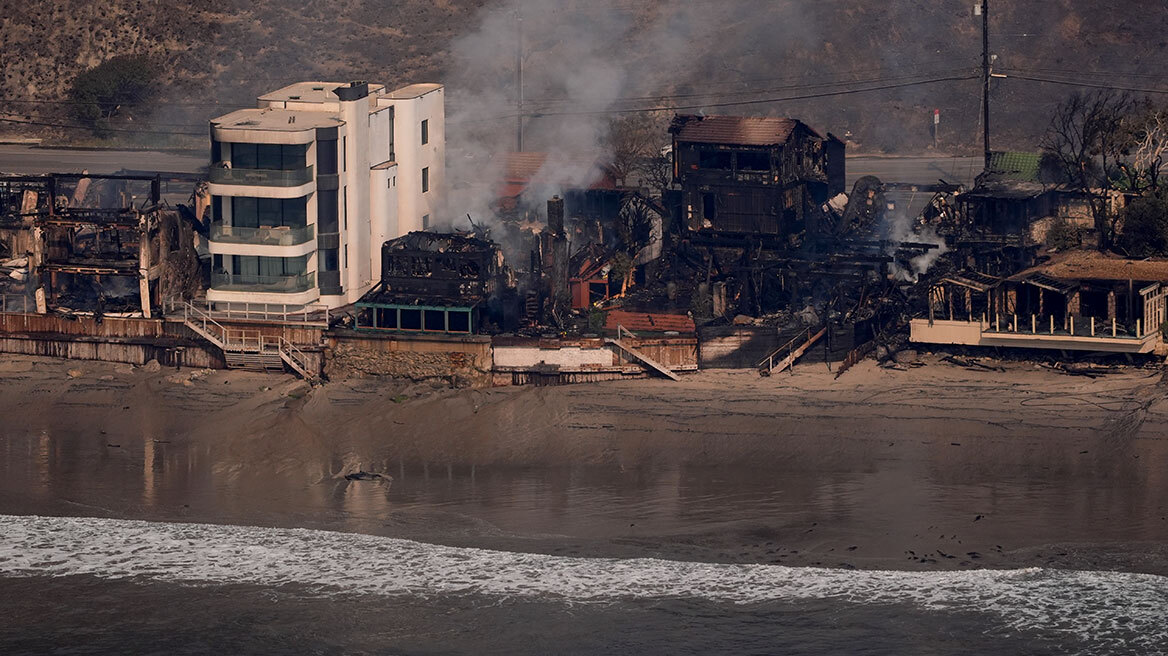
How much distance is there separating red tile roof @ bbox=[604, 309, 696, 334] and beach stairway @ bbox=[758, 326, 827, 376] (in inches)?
121

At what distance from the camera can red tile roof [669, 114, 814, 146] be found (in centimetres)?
8619

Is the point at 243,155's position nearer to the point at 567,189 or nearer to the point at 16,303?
the point at 16,303

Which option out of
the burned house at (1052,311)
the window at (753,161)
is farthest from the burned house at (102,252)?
the burned house at (1052,311)

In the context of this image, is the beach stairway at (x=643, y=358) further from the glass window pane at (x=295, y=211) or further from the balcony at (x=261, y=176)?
the balcony at (x=261, y=176)

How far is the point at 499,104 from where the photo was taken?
111 metres

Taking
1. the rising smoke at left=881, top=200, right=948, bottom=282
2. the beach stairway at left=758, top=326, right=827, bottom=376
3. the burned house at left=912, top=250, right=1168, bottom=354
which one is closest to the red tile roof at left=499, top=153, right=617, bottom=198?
the rising smoke at left=881, top=200, right=948, bottom=282

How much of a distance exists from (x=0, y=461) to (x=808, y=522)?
88.7ft

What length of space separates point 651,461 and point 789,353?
9.05 metres

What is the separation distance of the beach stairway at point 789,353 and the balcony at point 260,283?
59.2 feet

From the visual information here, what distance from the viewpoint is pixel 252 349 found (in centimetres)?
7606

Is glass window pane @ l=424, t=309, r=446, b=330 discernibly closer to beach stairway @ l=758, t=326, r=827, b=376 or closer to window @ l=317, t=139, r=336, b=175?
window @ l=317, t=139, r=336, b=175

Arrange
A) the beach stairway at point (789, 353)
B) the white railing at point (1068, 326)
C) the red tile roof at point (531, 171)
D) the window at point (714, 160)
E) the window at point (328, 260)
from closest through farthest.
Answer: the white railing at point (1068, 326) → the beach stairway at point (789, 353) → the window at point (328, 260) → the window at point (714, 160) → the red tile roof at point (531, 171)

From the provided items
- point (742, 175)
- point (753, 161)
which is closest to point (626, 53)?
point (753, 161)

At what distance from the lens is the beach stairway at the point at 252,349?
2985 inches
